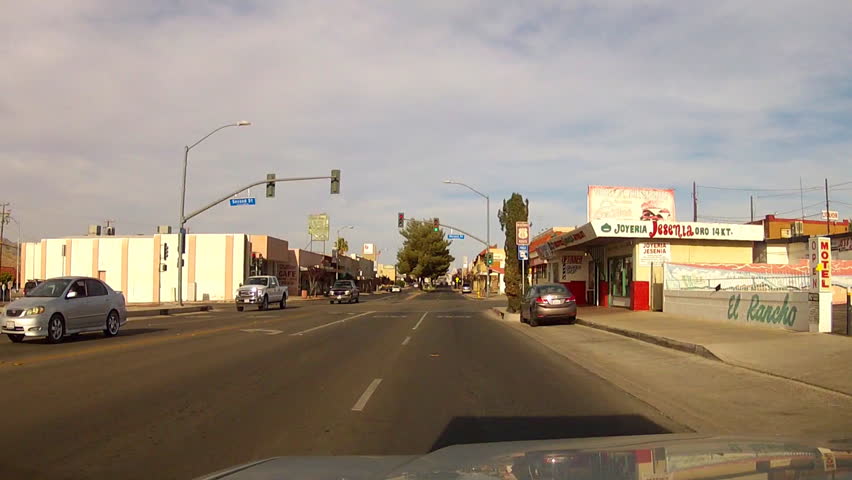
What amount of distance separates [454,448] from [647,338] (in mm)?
12938

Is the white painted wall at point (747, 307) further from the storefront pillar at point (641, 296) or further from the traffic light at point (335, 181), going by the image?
the traffic light at point (335, 181)

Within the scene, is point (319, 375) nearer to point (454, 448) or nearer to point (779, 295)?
point (454, 448)

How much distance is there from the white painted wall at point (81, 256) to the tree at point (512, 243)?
44287mm

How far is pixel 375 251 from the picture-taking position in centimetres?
16375

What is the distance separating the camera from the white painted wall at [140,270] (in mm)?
59688

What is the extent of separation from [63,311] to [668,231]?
2386 centimetres

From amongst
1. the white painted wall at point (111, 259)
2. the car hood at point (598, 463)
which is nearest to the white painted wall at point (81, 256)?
the white painted wall at point (111, 259)

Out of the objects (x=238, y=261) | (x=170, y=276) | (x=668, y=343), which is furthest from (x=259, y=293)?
(x=668, y=343)

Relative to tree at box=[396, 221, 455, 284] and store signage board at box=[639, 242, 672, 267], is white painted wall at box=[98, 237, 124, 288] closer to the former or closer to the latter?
store signage board at box=[639, 242, 672, 267]

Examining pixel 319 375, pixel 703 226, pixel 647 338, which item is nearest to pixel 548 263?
pixel 703 226

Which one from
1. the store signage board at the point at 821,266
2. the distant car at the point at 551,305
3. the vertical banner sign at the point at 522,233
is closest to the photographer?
the store signage board at the point at 821,266

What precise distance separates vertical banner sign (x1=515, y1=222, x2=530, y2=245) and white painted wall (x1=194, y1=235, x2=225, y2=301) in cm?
3565

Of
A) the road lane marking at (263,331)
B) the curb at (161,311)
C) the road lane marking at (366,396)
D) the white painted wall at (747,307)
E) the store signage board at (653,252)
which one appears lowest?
the curb at (161,311)

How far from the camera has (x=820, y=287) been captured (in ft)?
47.8
